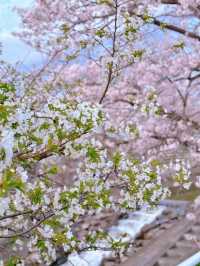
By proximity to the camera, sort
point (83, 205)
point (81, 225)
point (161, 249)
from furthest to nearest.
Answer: point (81, 225) → point (161, 249) → point (83, 205)

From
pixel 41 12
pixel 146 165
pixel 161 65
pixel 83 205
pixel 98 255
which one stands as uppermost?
pixel 41 12

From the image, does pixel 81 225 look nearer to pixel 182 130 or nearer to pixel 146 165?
pixel 182 130

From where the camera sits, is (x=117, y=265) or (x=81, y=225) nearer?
(x=117, y=265)

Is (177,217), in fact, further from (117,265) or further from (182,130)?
(117,265)

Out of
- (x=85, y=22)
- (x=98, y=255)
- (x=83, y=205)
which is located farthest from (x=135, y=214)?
(x=83, y=205)

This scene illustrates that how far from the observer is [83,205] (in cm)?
468

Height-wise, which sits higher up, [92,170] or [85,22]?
[85,22]

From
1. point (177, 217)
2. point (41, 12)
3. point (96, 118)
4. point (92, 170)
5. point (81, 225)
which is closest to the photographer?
point (96, 118)

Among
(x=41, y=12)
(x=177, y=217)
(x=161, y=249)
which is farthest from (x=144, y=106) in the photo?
(x=177, y=217)

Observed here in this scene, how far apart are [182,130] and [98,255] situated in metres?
3.30

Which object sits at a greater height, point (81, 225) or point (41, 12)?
point (41, 12)

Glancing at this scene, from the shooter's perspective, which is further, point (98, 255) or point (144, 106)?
point (98, 255)

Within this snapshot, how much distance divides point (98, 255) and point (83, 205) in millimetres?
8043

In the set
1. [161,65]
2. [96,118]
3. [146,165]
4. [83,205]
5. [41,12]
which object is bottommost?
[83,205]
